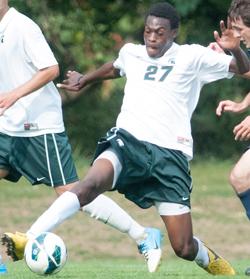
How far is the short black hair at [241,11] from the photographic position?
10.2 metres

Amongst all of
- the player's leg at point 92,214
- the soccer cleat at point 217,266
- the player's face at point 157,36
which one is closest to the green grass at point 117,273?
the soccer cleat at point 217,266

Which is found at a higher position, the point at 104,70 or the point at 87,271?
the point at 104,70

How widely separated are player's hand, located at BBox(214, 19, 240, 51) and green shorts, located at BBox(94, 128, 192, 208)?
0.84 meters

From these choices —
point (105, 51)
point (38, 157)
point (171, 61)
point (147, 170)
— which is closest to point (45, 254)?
point (147, 170)

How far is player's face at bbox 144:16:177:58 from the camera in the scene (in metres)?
10.5

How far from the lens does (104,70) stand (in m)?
11.1

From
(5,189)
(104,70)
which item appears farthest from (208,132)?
(104,70)

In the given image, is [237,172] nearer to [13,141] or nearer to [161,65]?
[161,65]

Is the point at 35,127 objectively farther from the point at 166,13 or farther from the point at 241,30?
the point at 241,30

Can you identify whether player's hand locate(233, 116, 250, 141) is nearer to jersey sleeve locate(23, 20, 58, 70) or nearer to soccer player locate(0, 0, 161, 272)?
soccer player locate(0, 0, 161, 272)

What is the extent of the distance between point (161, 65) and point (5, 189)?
10.7 meters

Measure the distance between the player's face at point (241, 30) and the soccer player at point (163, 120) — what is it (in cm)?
11

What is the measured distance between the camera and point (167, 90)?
1038cm

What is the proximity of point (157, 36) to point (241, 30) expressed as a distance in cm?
63
